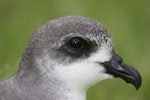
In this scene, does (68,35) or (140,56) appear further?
(140,56)

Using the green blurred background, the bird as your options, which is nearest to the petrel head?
the bird

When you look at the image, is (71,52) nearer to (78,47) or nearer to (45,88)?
(78,47)

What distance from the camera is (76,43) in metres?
5.91

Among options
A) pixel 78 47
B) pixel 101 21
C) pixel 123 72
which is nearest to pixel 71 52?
pixel 78 47

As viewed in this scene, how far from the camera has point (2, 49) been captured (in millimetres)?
8812

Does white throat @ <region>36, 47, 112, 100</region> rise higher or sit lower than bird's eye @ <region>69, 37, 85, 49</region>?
lower

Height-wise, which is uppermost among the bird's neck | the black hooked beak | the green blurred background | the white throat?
the green blurred background

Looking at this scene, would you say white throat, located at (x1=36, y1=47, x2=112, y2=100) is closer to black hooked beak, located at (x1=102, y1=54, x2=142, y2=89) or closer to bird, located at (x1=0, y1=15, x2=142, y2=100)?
bird, located at (x1=0, y1=15, x2=142, y2=100)

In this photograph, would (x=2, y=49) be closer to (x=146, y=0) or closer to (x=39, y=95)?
(x=146, y=0)

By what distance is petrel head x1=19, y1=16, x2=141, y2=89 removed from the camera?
5.82 meters

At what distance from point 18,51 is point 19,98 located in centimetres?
296

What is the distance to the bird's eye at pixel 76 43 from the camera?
19.4 feet

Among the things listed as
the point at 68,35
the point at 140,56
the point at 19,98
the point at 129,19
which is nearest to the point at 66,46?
the point at 68,35

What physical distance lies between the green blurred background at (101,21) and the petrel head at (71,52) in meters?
1.97
